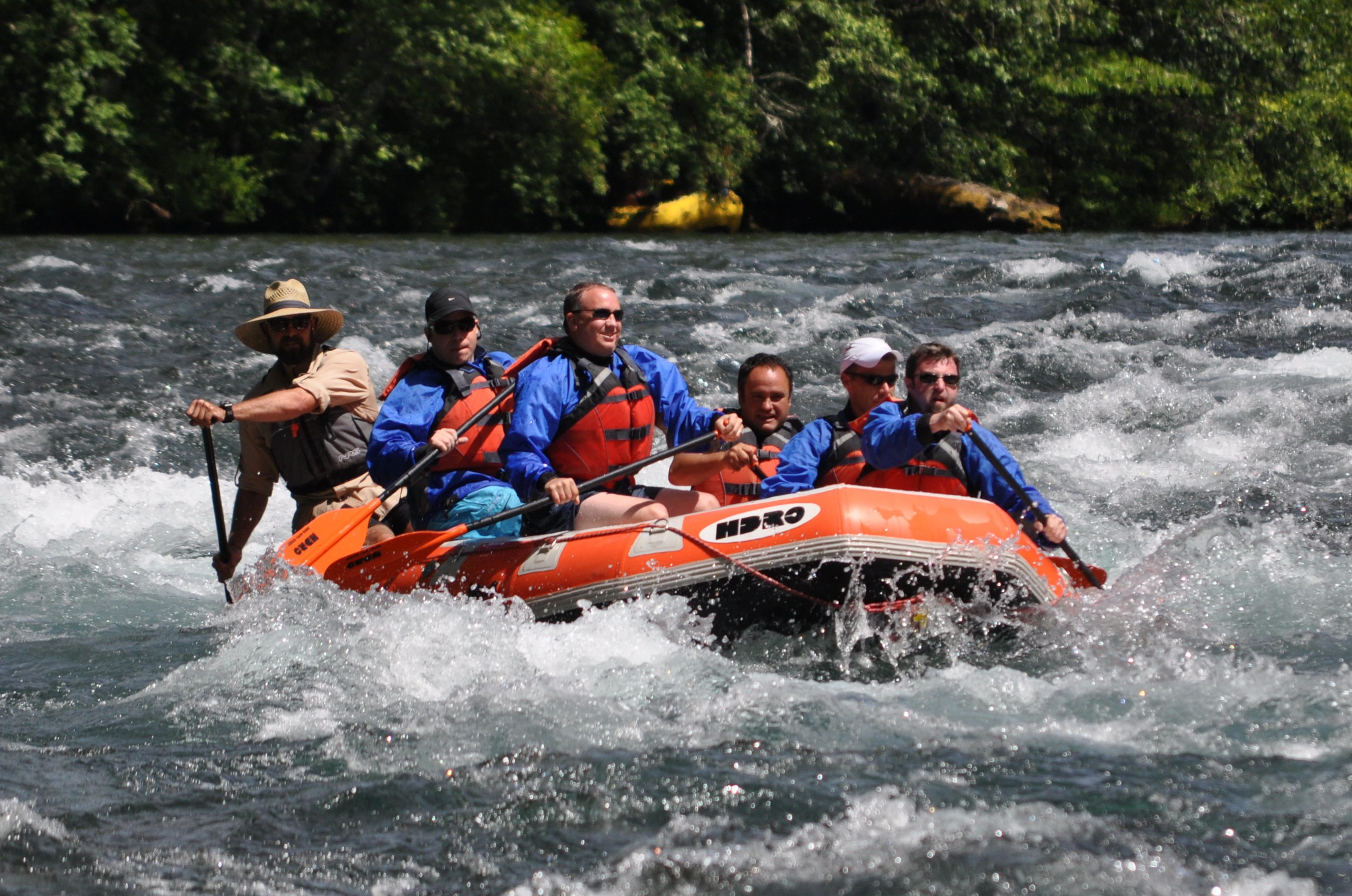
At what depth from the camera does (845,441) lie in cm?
453

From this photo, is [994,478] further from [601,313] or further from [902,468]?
[601,313]

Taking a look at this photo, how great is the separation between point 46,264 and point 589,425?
29.0 feet

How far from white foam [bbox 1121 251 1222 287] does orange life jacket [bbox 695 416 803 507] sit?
687 centimetres

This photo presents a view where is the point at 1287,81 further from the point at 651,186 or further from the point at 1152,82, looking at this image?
the point at 651,186

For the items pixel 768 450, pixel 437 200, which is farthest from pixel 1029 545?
pixel 437 200

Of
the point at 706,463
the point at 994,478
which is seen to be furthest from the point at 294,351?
the point at 994,478

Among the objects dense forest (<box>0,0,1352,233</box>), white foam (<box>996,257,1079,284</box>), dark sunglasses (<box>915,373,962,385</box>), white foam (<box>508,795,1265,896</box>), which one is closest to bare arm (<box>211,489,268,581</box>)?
dark sunglasses (<box>915,373,962,385</box>)

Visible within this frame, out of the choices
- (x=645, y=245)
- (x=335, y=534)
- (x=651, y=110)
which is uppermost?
(x=651, y=110)

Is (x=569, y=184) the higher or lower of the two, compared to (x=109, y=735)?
higher

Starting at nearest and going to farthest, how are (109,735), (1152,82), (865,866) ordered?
(865,866) < (109,735) < (1152,82)

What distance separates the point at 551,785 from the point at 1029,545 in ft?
5.60

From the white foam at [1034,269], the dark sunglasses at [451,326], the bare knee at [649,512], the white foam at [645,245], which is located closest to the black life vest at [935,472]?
the bare knee at [649,512]

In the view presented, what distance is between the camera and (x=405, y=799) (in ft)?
10.6

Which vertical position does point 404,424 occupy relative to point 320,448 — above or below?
above
